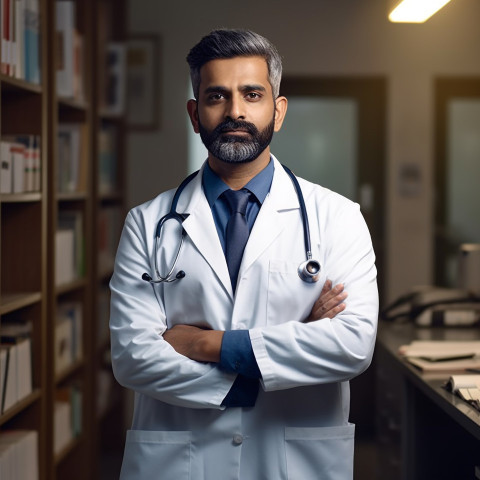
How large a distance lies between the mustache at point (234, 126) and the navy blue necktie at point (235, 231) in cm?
17

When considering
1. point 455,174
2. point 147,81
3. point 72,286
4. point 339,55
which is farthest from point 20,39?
point 455,174

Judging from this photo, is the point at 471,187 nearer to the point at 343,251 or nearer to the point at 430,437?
the point at 430,437

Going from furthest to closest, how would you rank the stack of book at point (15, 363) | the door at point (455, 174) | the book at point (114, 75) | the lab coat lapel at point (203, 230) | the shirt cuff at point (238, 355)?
the door at point (455, 174) < the book at point (114, 75) < the stack of book at point (15, 363) < the lab coat lapel at point (203, 230) < the shirt cuff at point (238, 355)

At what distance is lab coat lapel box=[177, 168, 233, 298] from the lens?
1648mm

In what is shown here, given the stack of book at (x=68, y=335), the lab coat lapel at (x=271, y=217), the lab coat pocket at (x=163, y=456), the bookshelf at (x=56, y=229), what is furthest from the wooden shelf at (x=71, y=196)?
the lab coat pocket at (x=163, y=456)

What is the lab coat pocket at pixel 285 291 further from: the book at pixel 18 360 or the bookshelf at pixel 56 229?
the book at pixel 18 360

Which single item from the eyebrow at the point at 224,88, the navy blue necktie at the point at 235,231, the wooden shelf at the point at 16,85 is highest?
the wooden shelf at the point at 16,85

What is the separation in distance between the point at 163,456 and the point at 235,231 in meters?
0.51

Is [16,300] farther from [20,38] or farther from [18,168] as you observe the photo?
[20,38]

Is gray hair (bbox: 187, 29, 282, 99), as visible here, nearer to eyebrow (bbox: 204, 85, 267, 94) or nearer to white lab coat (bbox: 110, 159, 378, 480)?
eyebrow (bbox: 204, 85, 267, 94)

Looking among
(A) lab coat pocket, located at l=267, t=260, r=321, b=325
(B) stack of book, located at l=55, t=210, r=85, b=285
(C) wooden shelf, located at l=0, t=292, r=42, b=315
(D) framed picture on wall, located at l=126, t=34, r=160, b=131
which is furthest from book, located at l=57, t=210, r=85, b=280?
(A) lab coat pocket, located at l=267, t=260, r=321, b=325

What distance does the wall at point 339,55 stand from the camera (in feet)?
14.5

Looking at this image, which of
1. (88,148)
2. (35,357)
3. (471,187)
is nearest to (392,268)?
(471,187)

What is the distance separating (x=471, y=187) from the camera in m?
4.52
